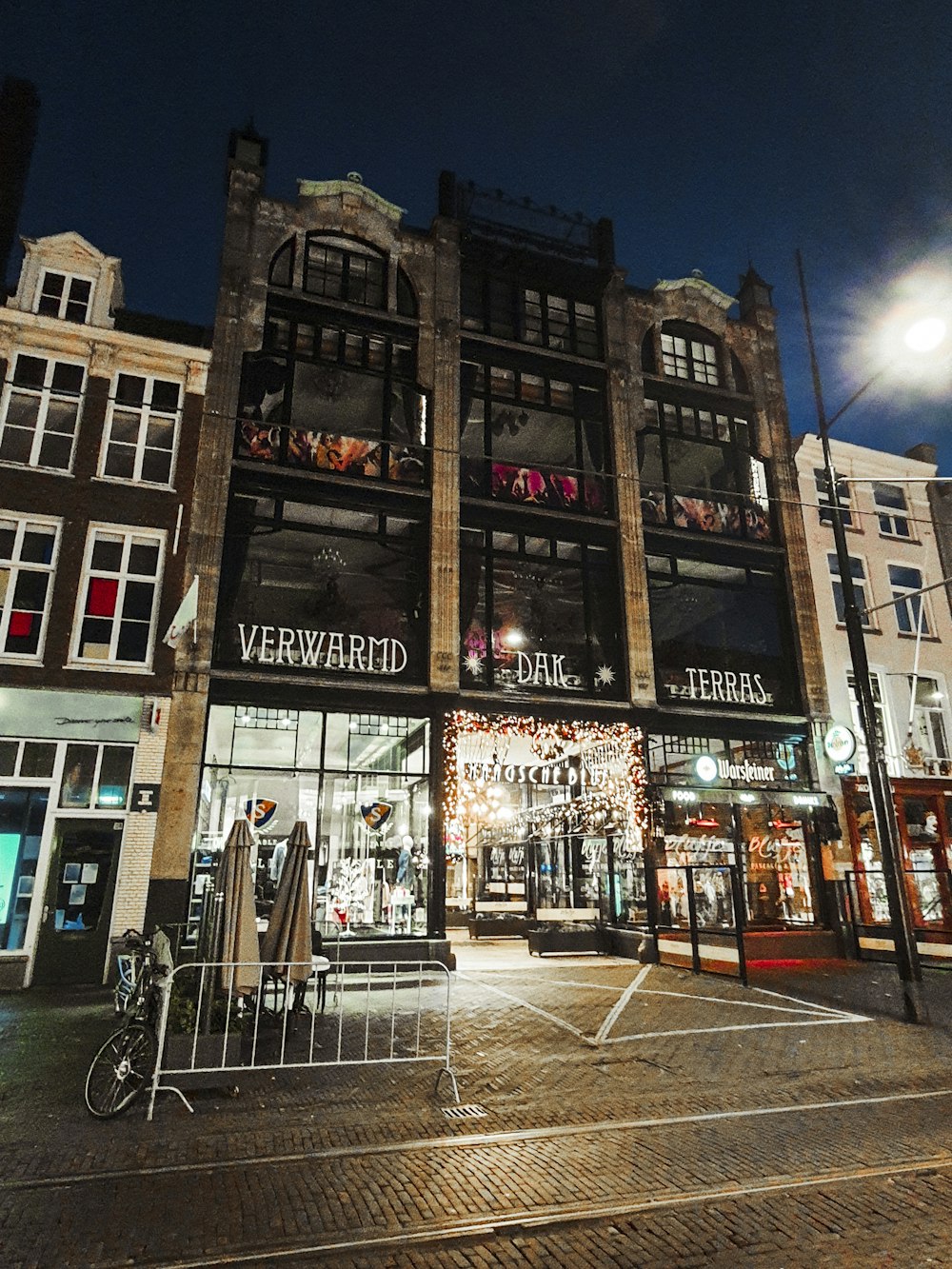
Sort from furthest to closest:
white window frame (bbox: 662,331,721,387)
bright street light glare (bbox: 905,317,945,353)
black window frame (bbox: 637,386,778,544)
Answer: white window frame (bbox: 662,331,721,387)
black window frame (bbox: 637,386,778,544)
bright street light glare (bbox: 905,317,945,353)

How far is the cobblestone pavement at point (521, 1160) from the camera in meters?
4.39

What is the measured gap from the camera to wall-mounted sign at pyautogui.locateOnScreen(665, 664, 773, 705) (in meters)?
19.1

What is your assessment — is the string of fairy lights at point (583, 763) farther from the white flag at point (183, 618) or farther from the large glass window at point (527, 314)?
the large glass window at point (527, 314)

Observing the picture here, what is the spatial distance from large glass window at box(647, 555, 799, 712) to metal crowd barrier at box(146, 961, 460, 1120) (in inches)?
404

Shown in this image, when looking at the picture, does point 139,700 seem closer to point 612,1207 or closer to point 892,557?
point 612,1207

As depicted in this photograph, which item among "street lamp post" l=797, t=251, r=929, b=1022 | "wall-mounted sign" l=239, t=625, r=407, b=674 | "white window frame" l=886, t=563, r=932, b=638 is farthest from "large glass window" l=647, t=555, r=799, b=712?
"wall-mounted sign" l=239, t=625, r=407, b=674

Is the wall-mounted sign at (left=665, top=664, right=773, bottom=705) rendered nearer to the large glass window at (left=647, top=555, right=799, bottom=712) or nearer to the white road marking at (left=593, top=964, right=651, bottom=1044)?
the large glass window at (left=647, top=555, right=799, bottom=712)

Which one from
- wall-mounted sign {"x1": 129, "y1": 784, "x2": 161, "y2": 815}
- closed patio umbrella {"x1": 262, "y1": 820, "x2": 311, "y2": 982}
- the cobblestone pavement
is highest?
wall-mounted sign {"x1": 129, "y1": 784, "x2": 161, "y2": 815}

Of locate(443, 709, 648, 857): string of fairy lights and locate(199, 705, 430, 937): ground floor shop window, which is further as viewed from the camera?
locate(443, 709, 648, 857): string of fairy lights

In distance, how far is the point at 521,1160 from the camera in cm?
565

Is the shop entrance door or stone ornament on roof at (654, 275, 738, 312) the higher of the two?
stone ornament on roof at (654, 275, 738, 312)

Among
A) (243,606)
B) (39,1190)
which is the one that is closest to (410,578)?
(243,606)

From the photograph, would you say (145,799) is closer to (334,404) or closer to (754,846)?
(334,404)

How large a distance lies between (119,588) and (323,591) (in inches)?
166
